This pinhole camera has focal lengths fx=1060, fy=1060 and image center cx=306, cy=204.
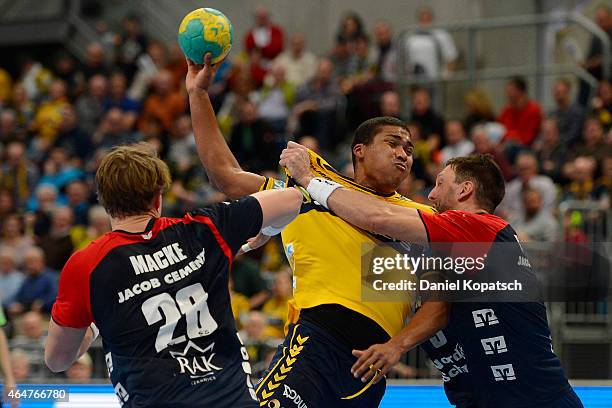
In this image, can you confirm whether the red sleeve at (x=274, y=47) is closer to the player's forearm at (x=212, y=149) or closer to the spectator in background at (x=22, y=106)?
the spectator in background at (x=22, y=106)

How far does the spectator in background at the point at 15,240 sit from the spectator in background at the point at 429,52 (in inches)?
217

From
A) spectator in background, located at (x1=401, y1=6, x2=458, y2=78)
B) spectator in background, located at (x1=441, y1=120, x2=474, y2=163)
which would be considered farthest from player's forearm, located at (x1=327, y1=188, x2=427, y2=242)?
spectator in background, located at (x1=401, y1=6, x2=458, y2=78)

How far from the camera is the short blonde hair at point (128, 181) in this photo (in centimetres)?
437

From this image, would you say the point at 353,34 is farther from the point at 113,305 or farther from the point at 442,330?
the point at 113,305

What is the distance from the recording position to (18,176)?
1522 centimetres

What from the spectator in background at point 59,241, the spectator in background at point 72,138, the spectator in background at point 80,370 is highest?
the spectator in background at point 72,138

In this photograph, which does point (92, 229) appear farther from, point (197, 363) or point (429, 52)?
point (197, 363)

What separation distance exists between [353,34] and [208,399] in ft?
38.6

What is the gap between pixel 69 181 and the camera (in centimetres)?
1493

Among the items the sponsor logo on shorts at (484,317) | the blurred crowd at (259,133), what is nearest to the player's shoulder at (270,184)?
the sponsor logo on shorts at (484,317)

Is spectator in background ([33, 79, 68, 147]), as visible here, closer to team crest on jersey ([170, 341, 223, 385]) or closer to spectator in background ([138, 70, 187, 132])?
spectator in background ([138, 70, 187, 132])

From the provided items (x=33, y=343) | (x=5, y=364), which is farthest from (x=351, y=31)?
(x=5, y=364)

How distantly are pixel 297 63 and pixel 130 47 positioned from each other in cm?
319

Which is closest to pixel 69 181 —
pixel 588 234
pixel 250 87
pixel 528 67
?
pixel 250 87
